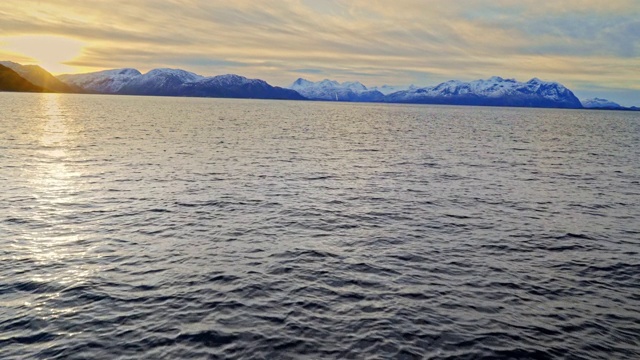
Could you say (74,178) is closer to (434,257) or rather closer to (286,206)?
(286,206)

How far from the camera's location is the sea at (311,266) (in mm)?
17844

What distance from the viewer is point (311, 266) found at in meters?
25.5

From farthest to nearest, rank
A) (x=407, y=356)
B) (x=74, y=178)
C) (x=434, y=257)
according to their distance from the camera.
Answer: (x=74, y=178) → (x=434, y=257) → (x=407, y=356)

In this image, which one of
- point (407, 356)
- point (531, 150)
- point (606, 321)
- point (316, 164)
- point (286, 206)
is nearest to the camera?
point (407, 356)

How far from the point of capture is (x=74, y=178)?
4775 cm

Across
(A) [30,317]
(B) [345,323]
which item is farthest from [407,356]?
(A) [30,317]

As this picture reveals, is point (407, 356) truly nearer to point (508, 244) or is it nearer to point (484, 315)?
point (484, 315)

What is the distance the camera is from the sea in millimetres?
17844

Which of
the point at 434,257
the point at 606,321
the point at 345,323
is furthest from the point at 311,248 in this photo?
the point at 606,321

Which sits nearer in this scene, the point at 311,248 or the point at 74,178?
the point at 311,248

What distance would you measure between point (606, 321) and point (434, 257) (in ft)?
32.1

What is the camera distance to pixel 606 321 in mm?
20016

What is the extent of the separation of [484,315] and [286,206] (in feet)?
72.4

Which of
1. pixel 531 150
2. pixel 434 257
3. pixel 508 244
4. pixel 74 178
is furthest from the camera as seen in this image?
pixel 531 150
